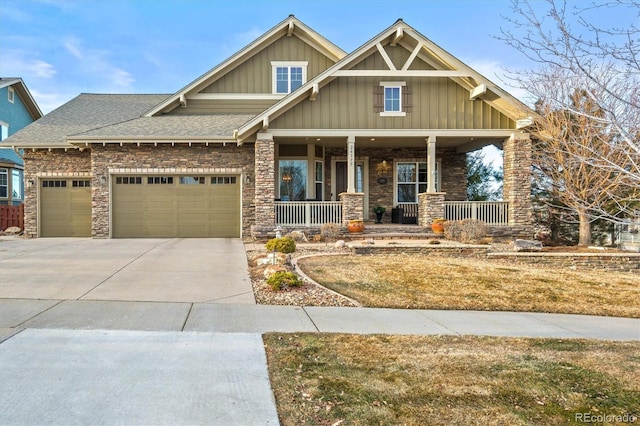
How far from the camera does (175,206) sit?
15.0m

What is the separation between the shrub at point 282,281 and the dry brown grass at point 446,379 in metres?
2.35

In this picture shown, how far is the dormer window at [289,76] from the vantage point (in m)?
17.2

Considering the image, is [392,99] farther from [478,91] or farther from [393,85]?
[478,91]

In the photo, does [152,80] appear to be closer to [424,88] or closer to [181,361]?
[424,88]

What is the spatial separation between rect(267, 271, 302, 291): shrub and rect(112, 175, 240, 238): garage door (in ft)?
27.6

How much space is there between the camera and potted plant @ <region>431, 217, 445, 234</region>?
45.2 ft

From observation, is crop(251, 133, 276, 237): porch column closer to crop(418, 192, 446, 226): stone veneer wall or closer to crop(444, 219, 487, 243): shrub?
crop(418, 192, 446, 226): stone veneer wall

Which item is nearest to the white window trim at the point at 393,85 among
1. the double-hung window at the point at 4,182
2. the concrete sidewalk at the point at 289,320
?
the concrete sidewalk at the point at 289,320

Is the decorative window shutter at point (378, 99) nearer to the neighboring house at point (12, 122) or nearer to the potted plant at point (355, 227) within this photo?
the potted plant at point (355, 227)

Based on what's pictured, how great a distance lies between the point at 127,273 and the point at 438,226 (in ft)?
31.9

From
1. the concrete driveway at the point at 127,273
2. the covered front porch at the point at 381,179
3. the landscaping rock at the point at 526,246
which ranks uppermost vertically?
the covered front porch at the point at 381,179

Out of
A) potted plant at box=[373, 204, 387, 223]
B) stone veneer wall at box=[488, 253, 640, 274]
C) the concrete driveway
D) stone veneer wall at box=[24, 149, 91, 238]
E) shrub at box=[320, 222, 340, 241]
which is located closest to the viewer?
the concrete driveway

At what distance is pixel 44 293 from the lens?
6.44 m

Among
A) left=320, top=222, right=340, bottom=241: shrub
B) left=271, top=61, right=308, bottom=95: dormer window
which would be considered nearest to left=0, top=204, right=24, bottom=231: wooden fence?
left=271, top=61, right=308, bottom=95: dormer window
